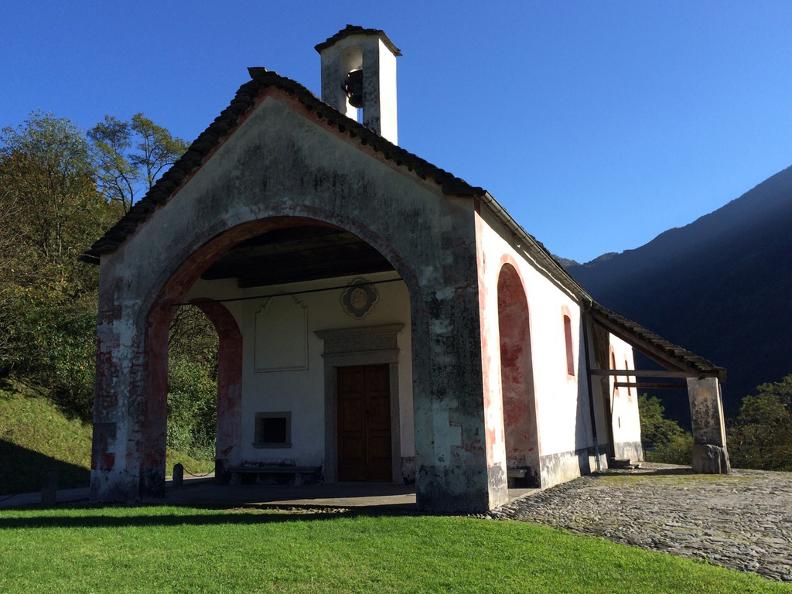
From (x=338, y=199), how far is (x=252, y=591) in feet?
19.3

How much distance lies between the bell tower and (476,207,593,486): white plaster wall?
414 cm

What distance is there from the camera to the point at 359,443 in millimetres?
12734

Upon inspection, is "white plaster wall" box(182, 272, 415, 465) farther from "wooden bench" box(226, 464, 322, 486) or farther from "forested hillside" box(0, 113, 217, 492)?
"forested hillside" box(0, 113, 217, 492)

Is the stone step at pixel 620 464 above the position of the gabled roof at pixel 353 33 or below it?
below

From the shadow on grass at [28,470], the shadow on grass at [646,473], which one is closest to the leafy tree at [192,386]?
the shadow on grass at [28,470]

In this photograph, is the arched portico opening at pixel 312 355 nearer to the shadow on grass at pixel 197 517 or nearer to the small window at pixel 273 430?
the small window at pixel 273 430

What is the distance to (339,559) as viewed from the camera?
5.88m

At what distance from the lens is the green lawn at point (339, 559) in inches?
199

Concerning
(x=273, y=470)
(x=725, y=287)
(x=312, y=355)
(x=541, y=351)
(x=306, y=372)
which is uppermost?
(x=725, y=287)

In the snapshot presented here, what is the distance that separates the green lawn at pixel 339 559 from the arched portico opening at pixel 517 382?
370 centimetres

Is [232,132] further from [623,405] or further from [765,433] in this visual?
[765,433]

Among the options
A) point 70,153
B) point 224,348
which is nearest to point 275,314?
point 224,348

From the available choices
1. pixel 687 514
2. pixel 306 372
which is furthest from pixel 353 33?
pixel 687 514

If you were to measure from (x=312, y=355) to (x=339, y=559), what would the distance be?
25.2 ft
